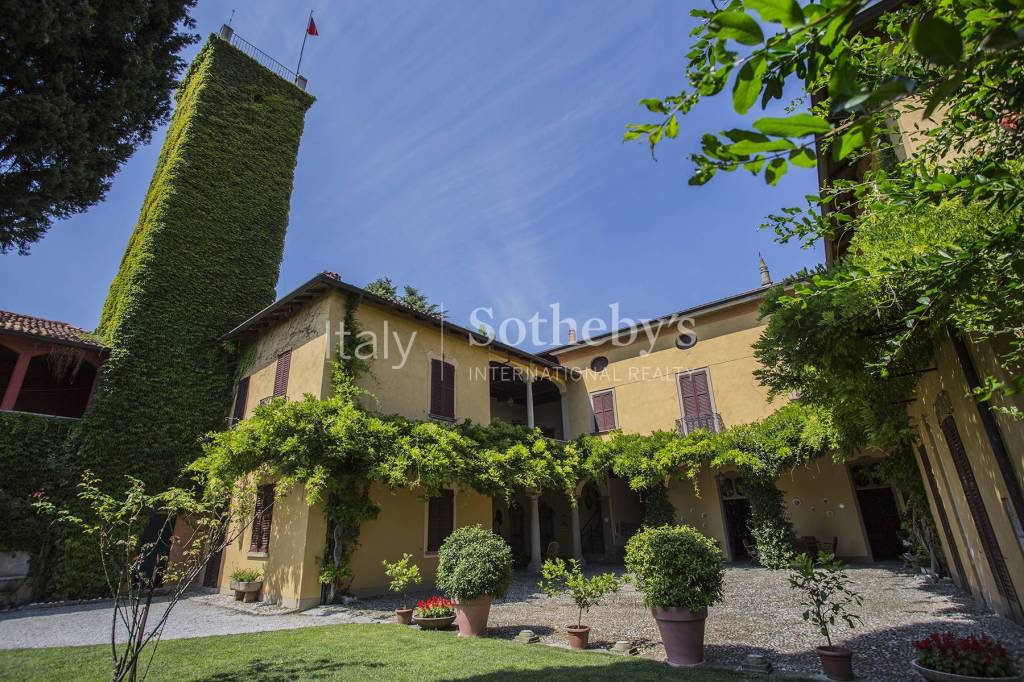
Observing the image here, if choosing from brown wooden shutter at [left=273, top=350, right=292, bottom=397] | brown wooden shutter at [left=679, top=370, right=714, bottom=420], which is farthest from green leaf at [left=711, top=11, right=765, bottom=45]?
brown wooden shutter at [left=679, top=370, right=714, bottom=420]

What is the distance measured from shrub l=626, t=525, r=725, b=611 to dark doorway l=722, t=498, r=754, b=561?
10.6 m

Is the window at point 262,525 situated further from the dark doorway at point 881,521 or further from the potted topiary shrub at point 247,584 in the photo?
the dark doorway at point 881,521

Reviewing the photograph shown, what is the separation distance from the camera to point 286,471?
974 cm

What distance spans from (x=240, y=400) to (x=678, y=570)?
41.1ft

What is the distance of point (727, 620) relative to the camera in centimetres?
741

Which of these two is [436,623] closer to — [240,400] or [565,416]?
[240,400]

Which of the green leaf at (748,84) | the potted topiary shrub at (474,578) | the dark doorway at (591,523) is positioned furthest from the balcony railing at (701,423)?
the green leaf at (748,84)

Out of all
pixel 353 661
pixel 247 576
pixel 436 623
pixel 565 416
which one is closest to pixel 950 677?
pixel 353 661

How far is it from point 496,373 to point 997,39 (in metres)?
15.7

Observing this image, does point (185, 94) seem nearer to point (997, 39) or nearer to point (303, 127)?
point (303, 127)

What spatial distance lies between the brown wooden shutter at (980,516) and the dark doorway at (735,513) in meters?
8.64

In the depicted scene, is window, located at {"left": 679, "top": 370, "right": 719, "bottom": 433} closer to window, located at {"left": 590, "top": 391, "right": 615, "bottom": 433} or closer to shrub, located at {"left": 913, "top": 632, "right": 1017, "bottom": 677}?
window, located at {"left": 590, "top": 391, "right": 615, "bottom": 433}

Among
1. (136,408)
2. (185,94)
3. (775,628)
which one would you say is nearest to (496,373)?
(136,408)

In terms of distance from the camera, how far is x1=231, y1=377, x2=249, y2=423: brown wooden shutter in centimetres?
1355
